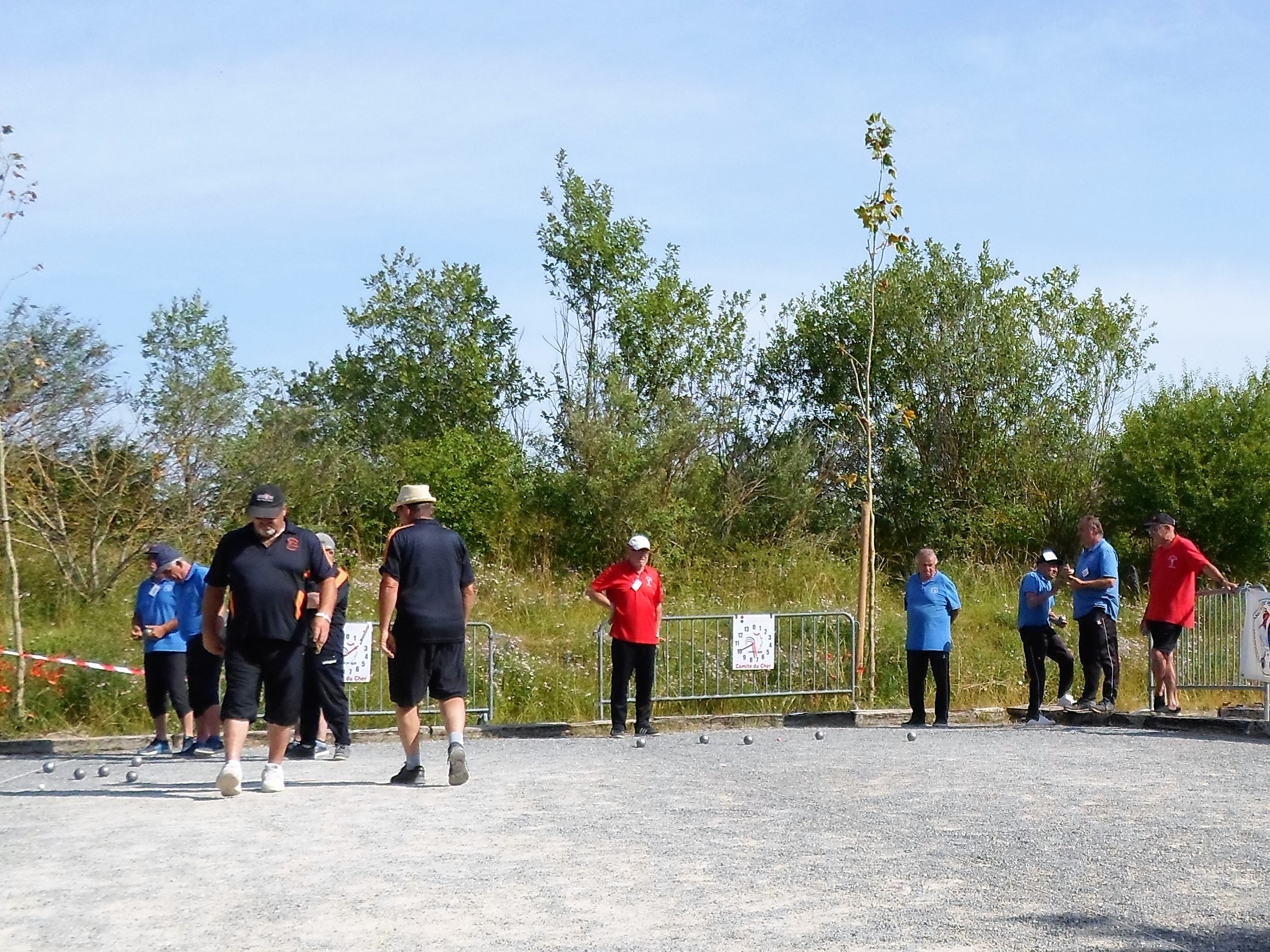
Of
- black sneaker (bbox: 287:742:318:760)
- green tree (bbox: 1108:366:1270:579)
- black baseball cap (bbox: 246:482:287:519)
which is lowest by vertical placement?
black sneaker (bbox: 287:742:318:760)

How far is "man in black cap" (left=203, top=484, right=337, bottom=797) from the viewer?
907cm

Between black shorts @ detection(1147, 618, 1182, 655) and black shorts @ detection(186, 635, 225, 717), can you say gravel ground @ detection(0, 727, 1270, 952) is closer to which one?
black shorts @ detection(186, 635, 225, 717)

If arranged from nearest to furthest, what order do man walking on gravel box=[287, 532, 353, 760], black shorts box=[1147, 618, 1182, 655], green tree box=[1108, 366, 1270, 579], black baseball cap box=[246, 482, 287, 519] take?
black baseball cap box=[246, 482, 287, 519] < man walking on gravel box=[287, 532, 353, 760] < black shorts box=[1147, 618, 1182, 655] < green tree box=[1108, 366, 1270, 579]

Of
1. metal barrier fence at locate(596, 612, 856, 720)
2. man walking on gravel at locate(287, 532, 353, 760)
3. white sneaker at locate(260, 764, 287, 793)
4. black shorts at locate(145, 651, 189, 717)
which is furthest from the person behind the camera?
metal barrier fence at locate(596, 612, 856, 720)

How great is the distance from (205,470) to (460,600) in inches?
622

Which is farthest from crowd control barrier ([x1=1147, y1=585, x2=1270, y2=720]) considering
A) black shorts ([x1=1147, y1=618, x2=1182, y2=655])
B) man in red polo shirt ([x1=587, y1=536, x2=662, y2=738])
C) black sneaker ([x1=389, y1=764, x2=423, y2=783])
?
black sneaker ([x1=389, y1=764, x2=423, y2=783])

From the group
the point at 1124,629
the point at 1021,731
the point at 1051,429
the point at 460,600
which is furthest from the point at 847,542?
the point at 460,600

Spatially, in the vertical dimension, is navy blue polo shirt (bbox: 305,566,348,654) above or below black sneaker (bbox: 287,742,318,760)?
above

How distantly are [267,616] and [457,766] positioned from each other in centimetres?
155

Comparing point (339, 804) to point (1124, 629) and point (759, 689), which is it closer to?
point (759, 689)

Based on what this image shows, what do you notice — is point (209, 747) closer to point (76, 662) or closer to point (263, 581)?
point (76, 662)

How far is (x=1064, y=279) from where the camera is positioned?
38.1 metres

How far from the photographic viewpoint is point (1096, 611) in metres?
14.9

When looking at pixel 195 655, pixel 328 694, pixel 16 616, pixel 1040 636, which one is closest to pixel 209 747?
pixel 195 655
